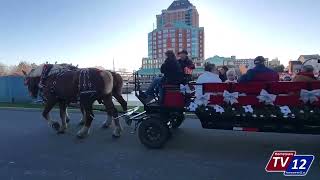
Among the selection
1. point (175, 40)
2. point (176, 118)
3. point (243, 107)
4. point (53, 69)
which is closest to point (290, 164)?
point (243, 107)

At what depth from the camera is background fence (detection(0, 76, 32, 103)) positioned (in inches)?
783

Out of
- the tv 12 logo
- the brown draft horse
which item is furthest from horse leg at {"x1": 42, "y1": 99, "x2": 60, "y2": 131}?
the tv 12 logo

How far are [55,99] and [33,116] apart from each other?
4334mm

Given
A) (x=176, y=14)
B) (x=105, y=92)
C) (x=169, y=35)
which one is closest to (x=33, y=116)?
(x=105, y=92)

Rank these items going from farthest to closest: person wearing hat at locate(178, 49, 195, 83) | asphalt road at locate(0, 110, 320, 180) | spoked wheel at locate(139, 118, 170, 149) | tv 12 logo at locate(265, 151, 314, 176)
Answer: person wearing hat at locate(178, 49, 195, 83) < spoked wheel at locate(139, 118, 170, 149) < asphalt road at locate(0, 110, 320, 180) < tv 12 logo at locate(265, 151, 314, 176)

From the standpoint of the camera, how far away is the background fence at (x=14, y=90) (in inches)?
783

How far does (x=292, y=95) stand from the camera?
6379 millimetres

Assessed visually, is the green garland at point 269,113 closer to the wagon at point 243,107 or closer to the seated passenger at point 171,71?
the wagon at point 243,107

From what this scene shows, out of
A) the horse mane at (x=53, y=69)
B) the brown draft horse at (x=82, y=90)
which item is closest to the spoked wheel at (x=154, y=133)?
the brown draft horse at (x=82, y=90)

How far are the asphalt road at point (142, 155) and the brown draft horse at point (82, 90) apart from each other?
0.46 meters

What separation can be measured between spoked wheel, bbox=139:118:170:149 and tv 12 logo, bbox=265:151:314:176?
81.8 inches

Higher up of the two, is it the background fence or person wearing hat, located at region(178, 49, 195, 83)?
person wearing hat, located at region(178, 49, 195, 83)

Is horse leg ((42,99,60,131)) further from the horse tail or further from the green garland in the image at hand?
the green garland

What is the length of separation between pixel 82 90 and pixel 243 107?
390 cm
